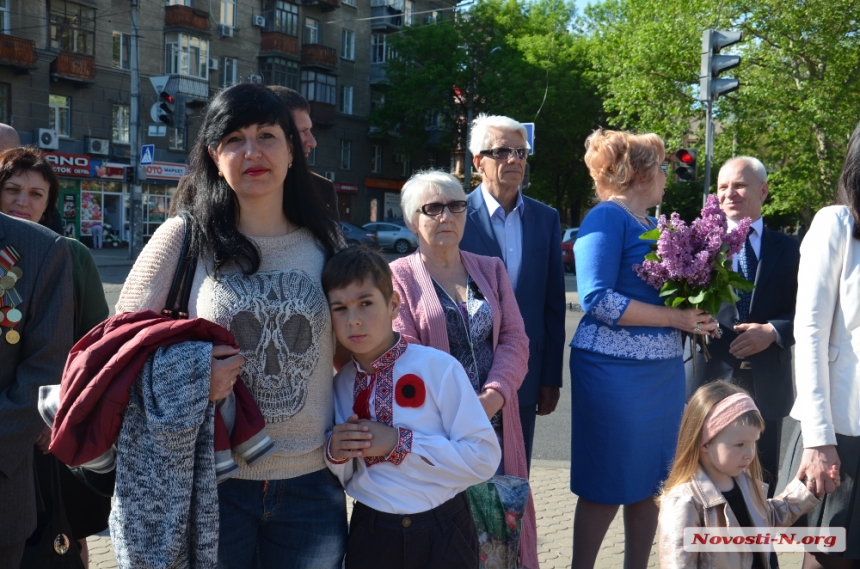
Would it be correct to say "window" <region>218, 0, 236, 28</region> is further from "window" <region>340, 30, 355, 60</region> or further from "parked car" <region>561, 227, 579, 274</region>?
"parked car" <region>561, 227, 579, 274</region>

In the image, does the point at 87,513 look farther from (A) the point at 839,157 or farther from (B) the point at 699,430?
(A) the point at 839,157

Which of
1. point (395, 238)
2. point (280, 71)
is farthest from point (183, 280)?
point (280, 71)

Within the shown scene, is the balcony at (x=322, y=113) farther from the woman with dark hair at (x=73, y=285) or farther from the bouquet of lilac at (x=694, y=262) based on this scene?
the bouquet of lilac at (x=694, y=262)

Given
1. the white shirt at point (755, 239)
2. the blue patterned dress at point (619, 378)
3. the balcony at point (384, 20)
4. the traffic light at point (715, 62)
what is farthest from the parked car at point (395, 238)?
the blue patterned dress at point (619, 378)

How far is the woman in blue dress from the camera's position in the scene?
3613mm

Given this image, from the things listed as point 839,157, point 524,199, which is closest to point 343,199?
point 839,157

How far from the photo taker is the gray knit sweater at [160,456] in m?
2.01

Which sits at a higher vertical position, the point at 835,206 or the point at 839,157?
the point at 839,157

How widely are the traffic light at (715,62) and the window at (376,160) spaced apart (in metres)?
33.5

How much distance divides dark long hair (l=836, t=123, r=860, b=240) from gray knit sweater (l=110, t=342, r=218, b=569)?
7.44 feet

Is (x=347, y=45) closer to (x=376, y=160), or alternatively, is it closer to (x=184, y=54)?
(x=376, y=160)

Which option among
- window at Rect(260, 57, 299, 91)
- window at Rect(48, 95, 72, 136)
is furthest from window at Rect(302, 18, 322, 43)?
window at Rect(48, 95, 72, 136)

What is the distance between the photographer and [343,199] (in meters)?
42.3

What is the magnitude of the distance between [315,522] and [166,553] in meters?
0.56
